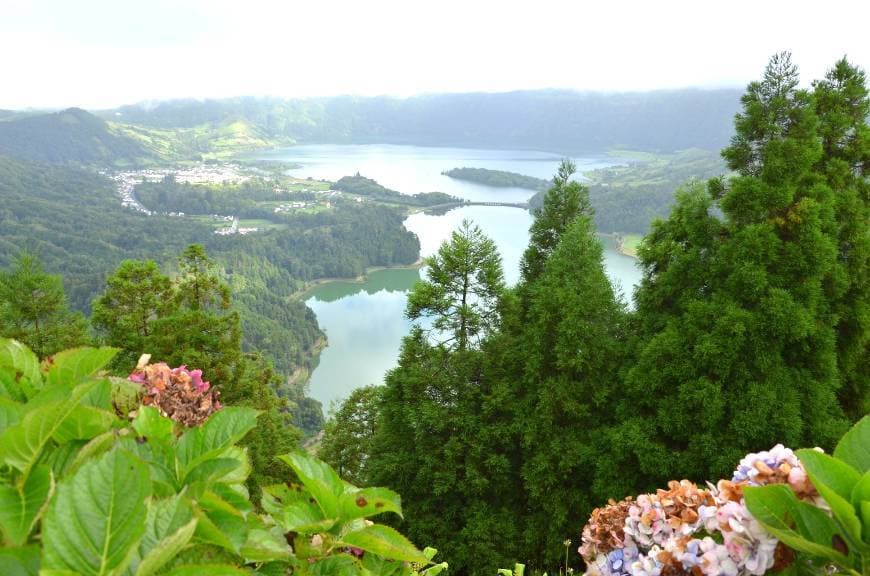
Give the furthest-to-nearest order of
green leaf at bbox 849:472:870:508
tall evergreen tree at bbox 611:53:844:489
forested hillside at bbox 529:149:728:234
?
forested hillside at bbox 529:149:728:234 < tall evergreen tree at bbox 611:53:844:489 < green leaf at bbox 849:472:870:508

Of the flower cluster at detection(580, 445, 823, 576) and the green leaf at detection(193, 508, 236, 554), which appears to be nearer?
the green leaf at detection(193, 508, 236, 554)

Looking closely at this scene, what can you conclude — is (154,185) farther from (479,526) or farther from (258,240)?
(479,526)

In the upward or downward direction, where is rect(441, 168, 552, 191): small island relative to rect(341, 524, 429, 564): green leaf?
downward

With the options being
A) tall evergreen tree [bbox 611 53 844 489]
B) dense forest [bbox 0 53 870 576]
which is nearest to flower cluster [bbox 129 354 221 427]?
dense forest [bbox 0 53 870 576]

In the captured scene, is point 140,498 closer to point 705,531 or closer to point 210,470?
point 210,470

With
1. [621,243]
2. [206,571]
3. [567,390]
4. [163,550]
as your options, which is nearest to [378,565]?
[206,571]

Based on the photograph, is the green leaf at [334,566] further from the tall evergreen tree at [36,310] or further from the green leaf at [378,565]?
the tall evergreen tree at [36,310]

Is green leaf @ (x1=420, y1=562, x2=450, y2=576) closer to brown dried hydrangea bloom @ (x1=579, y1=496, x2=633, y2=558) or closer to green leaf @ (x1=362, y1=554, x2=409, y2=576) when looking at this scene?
green leaf @ (x1=362, y1=554, x2=409, y2=576)
